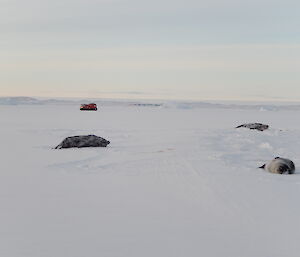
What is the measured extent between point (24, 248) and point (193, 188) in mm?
3481

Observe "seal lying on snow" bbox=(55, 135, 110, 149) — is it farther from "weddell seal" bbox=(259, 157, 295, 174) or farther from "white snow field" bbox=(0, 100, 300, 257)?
"weddell seal" bbox=(259, 157, 295, 174)

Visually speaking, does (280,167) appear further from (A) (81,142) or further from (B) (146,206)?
(A) (81,142)

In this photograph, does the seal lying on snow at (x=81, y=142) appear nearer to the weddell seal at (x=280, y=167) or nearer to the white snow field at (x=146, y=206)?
the white snow field at (x=146, y=206)

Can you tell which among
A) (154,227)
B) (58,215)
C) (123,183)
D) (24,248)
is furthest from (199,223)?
(123,183)

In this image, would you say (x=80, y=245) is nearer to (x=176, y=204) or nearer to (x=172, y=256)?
(x=172, y=256)

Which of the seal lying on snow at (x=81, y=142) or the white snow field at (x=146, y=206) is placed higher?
the white snow field at (x=146, y=206)

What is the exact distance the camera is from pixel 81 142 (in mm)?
12875

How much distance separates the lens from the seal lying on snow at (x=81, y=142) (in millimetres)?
12529

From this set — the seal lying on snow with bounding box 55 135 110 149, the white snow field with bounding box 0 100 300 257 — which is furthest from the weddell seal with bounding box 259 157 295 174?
the seal lying on snow with bounding box 55 135 110 149

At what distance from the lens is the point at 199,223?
16.0ft

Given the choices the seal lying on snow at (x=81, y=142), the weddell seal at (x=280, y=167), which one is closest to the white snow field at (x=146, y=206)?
the weddell seal at (x=280, y=167)

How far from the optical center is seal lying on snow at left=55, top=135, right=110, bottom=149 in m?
12.5

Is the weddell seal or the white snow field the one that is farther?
the weddell seal

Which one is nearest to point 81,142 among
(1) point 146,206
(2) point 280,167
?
(2) point 280,167
